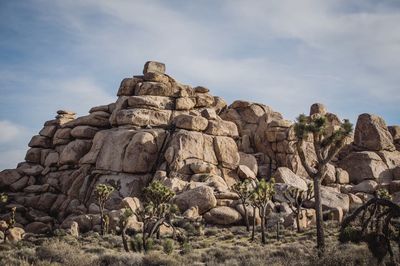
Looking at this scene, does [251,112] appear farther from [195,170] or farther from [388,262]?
[388,262]

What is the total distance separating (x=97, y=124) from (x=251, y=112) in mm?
26615

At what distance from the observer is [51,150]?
59094 mm

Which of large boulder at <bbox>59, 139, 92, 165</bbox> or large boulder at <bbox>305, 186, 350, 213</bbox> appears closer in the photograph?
large boulder at <bbox>305, 186, 350, 213</bbox>

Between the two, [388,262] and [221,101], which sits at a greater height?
[221,101]

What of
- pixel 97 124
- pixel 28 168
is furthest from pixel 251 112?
pixel 28 168

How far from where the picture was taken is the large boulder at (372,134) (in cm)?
6344

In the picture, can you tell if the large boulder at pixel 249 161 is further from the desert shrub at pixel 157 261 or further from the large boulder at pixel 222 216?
the desert shrub at pixel 157 261

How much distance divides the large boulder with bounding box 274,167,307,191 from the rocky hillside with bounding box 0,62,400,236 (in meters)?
0.18

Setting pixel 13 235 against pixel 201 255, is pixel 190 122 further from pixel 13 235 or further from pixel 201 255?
pixel 201 255

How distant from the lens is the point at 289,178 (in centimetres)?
5234

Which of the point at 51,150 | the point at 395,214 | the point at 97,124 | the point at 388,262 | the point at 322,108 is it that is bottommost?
the point at 388,262

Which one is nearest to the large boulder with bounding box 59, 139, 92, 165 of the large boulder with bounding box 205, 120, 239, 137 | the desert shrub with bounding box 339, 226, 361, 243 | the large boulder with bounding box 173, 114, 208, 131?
the large boulder with bounding box 173, 114, 208, 131

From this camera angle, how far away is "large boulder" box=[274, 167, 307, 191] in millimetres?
51291

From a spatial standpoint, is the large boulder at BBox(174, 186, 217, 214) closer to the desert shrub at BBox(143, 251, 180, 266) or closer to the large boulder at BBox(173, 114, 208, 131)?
the large boulder at BBox(173, 114, 208, 131)
